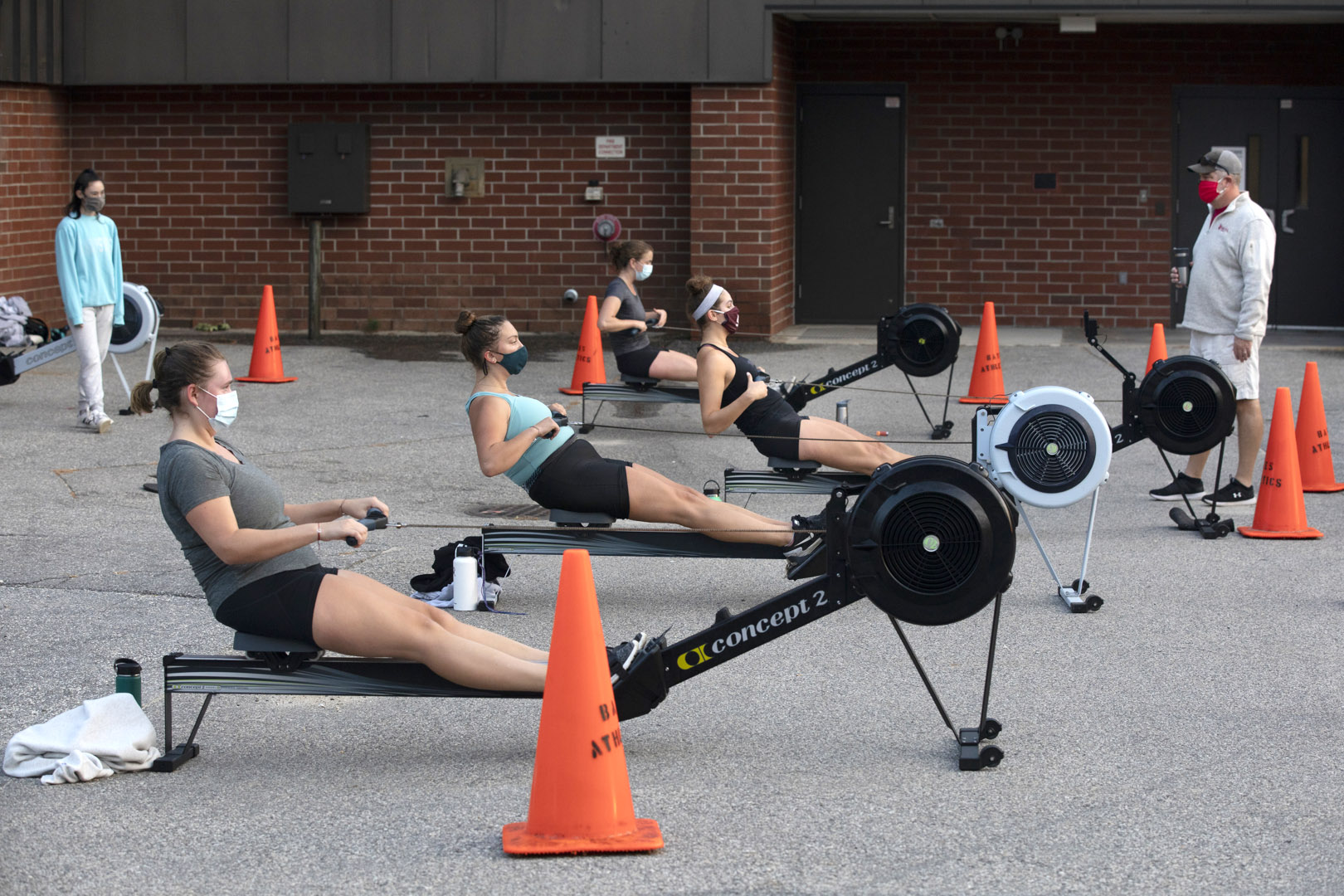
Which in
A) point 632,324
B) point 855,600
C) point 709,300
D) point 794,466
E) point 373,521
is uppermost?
point 709,300

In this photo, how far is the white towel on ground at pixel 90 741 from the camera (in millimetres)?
4672

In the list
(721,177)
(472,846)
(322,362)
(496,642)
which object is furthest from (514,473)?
(721,177)

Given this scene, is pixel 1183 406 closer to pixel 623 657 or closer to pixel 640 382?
pixel 623 657

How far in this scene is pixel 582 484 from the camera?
6.69m

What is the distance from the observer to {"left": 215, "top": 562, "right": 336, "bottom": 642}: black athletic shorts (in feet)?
15.4

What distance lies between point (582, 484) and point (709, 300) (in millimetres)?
1763

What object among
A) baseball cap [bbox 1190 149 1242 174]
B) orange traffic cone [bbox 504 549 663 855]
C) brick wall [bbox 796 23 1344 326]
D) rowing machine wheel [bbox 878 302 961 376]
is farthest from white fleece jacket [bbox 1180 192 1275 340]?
brick wall [bbox 796 23 1344 326]

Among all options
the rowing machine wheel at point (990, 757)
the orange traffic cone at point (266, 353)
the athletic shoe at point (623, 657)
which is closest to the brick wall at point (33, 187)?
the orange traffic cone at point (266, 353)

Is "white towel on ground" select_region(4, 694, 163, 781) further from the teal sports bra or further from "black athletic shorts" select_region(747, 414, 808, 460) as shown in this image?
"black athletic shorts" select_region(747, 414, 808, 460)

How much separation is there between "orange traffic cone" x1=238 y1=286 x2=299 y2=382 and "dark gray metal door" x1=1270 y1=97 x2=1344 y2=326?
10744 millimetres

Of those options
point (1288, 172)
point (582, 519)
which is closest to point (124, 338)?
point (582, 519)

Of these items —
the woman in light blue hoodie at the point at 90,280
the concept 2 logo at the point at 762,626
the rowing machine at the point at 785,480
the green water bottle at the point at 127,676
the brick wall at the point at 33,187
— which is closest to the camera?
the concept 2 logo at the point at 762,626

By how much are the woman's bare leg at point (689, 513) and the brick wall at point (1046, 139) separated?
11.6 m

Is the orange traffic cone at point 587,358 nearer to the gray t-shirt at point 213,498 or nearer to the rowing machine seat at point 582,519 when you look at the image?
the rowing machine seat at point 582,519
